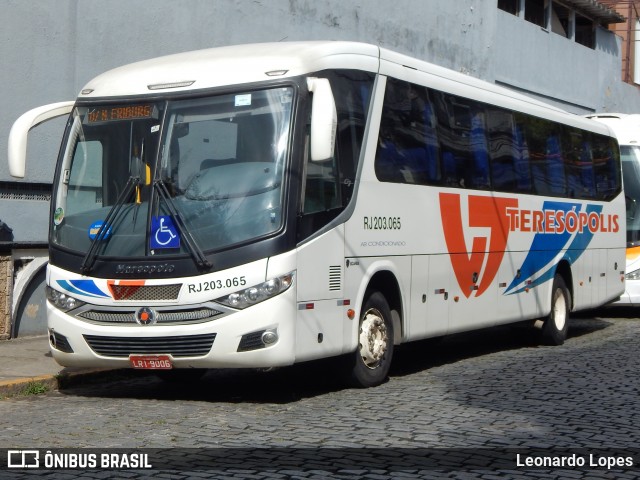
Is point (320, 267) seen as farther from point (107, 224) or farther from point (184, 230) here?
point (107, 224)

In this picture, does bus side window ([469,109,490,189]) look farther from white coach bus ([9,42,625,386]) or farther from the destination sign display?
the destination sign display

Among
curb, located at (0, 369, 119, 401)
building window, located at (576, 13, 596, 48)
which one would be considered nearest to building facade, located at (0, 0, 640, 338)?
curb, located at (0, 369, 119, 401)

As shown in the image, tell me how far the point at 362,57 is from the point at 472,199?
2.83 meters

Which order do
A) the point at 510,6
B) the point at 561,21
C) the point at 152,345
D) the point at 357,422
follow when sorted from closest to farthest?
the point at 357,422 < the point at 152,345 < the point at 510,6 < the point at 561,21

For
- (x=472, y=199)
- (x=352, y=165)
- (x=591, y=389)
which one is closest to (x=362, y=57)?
(x=352, y=165)

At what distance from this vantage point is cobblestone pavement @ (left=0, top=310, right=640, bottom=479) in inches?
277

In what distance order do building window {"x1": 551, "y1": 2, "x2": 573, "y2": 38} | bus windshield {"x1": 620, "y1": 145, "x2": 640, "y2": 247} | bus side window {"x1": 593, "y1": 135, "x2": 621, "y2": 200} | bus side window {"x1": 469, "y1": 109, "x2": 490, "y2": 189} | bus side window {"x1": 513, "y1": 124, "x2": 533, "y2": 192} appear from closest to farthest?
bus side window {"x1": 469, "y1": 109, "x2": 490, "y2": 189} < bus side window {"x1": 513, "y1": 124, "x2": 533, "y2": 192} < bus side window {"x1": 593, "y1": 135, "x2": 621, "y2": 200} < bus windshield {"x1": 620, "y1": 145, "x2": 640, "y2": 247} < building window {"x1": 551, "y1": 2, "x2": 573, "y2": 38}

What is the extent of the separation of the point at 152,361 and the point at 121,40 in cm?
676

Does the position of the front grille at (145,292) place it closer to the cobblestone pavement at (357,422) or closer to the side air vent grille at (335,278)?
the cobblestone pavement at (357,422)

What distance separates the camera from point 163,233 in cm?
956

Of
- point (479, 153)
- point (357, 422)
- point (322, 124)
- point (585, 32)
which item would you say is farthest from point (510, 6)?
point (357, 422)

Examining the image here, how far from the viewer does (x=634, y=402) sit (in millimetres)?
9766

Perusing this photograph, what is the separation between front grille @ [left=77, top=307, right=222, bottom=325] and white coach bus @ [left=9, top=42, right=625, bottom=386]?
2cm

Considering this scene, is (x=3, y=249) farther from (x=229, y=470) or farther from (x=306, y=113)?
(x=229, y=470)
